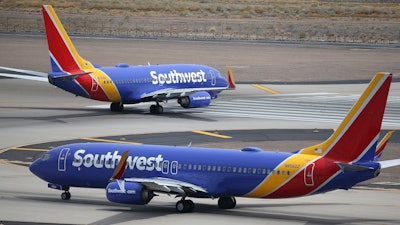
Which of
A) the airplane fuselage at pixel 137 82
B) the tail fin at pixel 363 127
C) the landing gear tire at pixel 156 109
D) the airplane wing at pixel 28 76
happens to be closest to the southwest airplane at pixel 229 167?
the tail fin at pixel 363 127

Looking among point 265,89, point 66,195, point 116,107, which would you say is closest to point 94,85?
point 116,107

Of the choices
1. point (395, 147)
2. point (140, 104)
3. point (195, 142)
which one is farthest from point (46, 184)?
point (140, 104)

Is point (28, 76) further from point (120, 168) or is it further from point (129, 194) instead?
point (129, 194)

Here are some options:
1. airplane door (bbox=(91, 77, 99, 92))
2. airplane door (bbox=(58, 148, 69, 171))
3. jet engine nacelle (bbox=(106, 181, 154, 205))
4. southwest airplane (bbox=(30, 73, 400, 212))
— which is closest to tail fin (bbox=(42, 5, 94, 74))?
airplane door (bbox=(91, 77, 99, 92))

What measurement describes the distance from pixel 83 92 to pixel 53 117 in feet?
11.7

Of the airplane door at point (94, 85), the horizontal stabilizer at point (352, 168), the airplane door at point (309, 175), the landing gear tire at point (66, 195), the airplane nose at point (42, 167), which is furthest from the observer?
the airplane door at point (94, 85)

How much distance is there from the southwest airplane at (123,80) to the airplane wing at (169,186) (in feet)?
134

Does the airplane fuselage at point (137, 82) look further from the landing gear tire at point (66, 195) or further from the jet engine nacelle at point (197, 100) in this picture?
the landing gear tire at point (66, 195)

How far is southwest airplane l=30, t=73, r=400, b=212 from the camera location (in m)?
51.5

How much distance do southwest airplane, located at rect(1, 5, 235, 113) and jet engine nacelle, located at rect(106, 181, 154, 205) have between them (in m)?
41.4

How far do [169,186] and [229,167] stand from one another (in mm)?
3227

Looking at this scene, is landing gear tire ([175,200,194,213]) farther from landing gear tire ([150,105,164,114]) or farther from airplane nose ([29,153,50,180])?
landing gear tire ([150,105,164,114])

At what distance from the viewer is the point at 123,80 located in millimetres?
98375

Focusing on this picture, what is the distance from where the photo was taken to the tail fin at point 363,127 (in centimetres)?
5094
